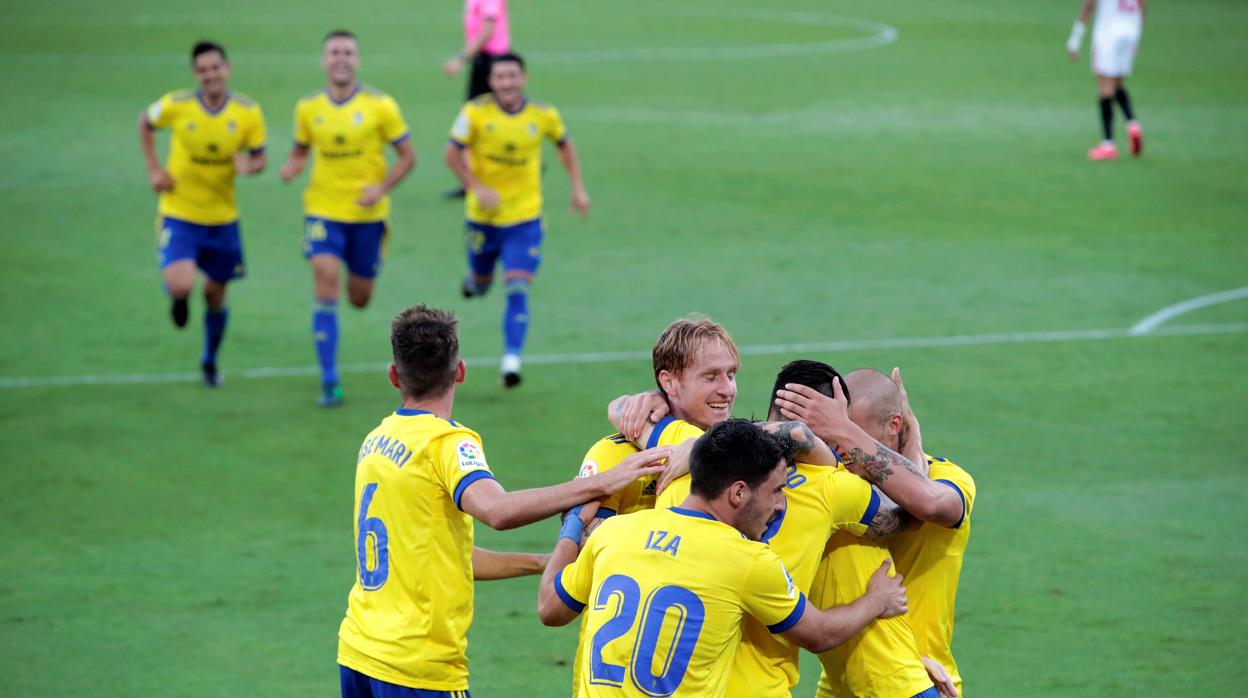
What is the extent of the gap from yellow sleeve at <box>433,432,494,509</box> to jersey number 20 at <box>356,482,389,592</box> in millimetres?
257

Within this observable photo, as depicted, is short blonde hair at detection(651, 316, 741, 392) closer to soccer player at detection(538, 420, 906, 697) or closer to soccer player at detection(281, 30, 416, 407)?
soccer player at detection(538, 420, 906, 697)

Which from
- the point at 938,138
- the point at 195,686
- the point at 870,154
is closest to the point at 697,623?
the point at 195,686

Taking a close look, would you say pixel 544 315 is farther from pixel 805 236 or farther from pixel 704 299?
pixel 805 236

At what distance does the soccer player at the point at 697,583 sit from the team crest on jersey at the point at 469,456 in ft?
2.08

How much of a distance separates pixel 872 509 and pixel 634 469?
76 centimetres

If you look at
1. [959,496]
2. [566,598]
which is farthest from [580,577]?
[959,496]

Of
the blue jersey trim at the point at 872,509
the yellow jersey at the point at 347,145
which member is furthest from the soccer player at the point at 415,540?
the yellow jersey at the point at 347,145

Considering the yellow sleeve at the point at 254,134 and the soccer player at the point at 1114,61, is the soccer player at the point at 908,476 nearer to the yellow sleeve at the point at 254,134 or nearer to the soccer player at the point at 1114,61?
the yellow sleeve at the point at 254,134

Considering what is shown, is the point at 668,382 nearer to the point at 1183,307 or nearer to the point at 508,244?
the point at 508,244

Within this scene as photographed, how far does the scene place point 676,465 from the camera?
15.5ft

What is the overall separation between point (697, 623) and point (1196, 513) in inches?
225

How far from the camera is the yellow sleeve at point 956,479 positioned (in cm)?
505

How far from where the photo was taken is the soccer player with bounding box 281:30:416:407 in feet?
39.2

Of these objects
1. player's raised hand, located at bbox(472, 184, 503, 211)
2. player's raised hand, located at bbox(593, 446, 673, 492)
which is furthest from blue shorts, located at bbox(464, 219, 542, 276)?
player's raised hand, located at bbox(593, 446, 673, 492)
